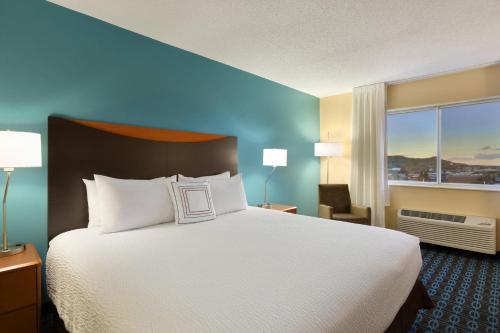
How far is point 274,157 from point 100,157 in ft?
6.72

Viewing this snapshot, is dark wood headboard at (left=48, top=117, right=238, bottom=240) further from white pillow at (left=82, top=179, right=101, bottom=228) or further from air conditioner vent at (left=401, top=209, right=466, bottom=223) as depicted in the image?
air conditioner vent at (left=401, top=209, right=466, bottom=223)

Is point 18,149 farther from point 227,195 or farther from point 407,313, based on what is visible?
point 407,313

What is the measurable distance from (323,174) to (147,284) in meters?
4.30

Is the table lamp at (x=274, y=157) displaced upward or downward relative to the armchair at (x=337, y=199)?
upward

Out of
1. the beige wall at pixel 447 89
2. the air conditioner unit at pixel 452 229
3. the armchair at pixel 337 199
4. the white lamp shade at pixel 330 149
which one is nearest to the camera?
the air conditioner unit at pixel 452 229

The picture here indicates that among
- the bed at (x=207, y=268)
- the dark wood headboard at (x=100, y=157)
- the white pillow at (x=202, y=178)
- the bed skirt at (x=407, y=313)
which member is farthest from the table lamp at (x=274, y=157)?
the bed skirt at (x=407, y=313)

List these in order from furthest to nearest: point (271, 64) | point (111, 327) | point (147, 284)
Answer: point (271, 64)
point (147, 284)
point (111, 327)

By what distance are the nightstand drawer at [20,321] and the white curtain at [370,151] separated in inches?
164

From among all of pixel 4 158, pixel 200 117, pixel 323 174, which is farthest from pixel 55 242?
pixel 323 174

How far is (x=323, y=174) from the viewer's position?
498 centimetres

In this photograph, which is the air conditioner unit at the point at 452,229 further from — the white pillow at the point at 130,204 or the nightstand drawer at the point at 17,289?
the nightstand drawer at the point at 17,289

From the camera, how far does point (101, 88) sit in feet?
7.47

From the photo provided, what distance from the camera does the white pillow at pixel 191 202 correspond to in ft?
7.32

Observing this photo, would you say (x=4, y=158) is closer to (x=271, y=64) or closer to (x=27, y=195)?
(x=27, y=195)
